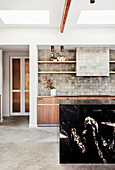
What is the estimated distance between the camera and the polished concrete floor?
98.0 inches

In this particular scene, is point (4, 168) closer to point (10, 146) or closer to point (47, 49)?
point (10, 146)

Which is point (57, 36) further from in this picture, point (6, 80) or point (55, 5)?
point (6, 80)

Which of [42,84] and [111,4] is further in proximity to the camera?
[42,84]

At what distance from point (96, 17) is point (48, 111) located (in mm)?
2839

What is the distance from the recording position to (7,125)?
4980mm

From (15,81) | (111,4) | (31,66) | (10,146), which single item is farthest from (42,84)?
(111,4)

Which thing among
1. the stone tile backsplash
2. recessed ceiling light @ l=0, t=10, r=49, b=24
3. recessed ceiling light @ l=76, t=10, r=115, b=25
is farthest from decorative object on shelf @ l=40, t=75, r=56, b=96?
recessed ceiling light @ l=76, t=10, r=115, b=25

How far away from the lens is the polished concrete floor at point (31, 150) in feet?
8.16

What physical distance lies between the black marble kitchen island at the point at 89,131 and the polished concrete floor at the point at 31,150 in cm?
17

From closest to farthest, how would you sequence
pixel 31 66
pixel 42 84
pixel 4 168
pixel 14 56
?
pixel 4 168 → pixel 31 66 → pixel 42 84 → pixel 14 56

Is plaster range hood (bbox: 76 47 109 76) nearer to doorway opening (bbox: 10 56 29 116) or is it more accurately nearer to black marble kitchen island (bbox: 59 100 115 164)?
doorway opening (bbox: 10 56 29 116)

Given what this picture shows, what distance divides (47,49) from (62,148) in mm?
3734

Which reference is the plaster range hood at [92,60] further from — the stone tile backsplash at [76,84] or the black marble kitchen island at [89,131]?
the black marble kitchen island at [89,131]

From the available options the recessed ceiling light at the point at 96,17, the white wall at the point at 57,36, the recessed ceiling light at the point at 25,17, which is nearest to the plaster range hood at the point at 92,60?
the white wall at the point at 57,36
